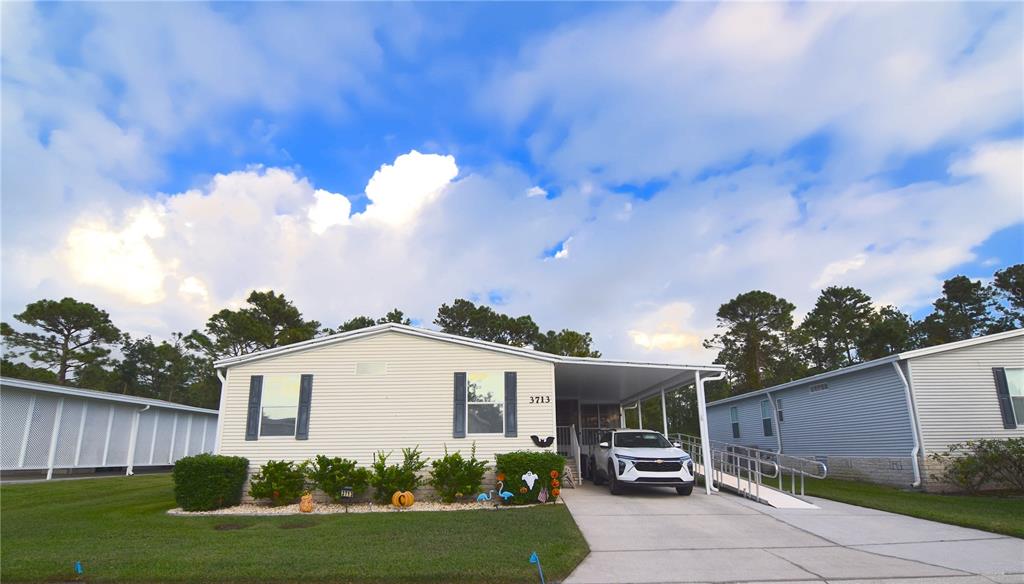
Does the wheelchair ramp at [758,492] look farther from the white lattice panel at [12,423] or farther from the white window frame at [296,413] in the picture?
the white lattice panel at [12,423]

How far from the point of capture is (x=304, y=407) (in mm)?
12180

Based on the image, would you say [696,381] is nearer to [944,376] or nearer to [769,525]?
[769,525]

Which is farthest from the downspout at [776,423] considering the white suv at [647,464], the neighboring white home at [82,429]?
the neighboring white home at [82,429]

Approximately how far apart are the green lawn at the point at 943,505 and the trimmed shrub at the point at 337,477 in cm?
994

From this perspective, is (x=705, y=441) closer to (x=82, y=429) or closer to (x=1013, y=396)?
(x=1013, y=396)

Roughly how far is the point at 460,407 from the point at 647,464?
4.18 meters

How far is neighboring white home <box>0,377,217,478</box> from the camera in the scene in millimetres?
15836

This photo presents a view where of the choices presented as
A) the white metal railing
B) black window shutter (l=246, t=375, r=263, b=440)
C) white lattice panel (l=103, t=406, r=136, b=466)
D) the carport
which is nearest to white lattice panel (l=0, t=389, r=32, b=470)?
white lattice panel (l=103, t=406, r=136, b=466)

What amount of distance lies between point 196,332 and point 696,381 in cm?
4030

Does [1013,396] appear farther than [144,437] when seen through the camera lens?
No

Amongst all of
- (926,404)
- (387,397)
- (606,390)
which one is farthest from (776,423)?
(387,397)

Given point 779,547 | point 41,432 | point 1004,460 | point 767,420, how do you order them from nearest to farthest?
point 779,547 → point 1004,460 → point 41,432 → point 767,420

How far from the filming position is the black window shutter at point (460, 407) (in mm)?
12031

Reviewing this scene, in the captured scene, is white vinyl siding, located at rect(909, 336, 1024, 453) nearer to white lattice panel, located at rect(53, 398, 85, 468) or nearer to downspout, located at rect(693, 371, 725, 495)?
downspout, located at rect(693, 371, 725, 495)
